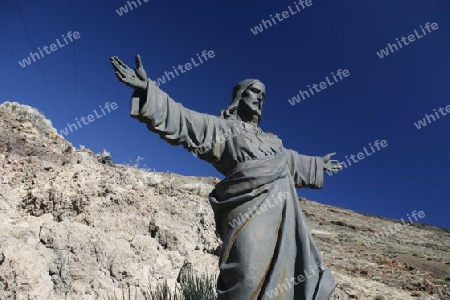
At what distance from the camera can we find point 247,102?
386cm

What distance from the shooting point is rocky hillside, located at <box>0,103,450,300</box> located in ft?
17.0

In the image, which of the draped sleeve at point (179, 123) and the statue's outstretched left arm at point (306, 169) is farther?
the statue's outstretched left arm at point (306, 169)

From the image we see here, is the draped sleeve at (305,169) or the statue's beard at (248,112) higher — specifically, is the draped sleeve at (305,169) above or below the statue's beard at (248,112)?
below

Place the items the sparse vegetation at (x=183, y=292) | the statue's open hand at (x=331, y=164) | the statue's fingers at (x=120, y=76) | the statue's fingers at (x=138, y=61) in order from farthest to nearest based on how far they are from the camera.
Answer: the sparse vegetation at (x=183, y=292)
the statue's open hand at (x=331, y=164)
the statue's fingers at (x=138, y=61)
the statue's fingers at (x=120, y=76)

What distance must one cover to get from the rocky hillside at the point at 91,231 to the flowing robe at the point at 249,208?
2.71m

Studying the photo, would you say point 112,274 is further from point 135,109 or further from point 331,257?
point 331,257

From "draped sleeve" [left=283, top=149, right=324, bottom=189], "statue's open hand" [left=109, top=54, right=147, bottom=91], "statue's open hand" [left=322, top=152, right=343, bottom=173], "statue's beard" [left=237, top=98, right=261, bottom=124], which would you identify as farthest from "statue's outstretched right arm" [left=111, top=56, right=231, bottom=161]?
"statue's open hand" [left=322, top=152, right=343, bottom=173]

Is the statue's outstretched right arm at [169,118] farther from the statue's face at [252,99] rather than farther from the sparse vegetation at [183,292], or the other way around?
the sparse vegetation at [183,292]

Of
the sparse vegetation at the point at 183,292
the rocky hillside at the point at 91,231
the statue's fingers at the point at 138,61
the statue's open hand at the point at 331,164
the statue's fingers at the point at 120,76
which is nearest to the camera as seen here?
the statue's fingers at the point at 120,76

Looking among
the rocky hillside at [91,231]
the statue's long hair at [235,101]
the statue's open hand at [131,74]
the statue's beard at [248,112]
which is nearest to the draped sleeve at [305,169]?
the statue's beard at [248,112]

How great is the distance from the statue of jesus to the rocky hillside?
2.71m

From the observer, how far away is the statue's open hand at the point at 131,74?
2.88 m

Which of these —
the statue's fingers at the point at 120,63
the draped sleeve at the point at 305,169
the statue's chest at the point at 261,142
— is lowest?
the draped sleeve at the point at 305,169

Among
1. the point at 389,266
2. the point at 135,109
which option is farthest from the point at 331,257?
the point at 135,109
